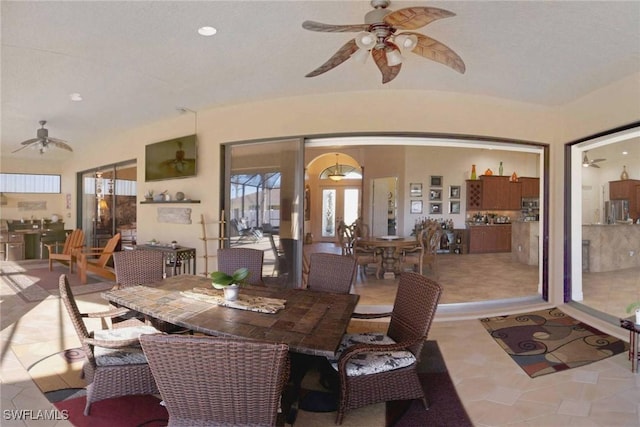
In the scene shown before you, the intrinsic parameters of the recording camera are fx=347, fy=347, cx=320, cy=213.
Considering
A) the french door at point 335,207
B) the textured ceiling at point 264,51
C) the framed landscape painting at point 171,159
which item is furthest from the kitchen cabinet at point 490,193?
the framed landscape painting at point 171,159

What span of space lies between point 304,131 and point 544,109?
310cm

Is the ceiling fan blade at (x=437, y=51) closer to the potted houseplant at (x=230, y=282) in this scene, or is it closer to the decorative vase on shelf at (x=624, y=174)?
the potted houseplant at (x=230, y=282)

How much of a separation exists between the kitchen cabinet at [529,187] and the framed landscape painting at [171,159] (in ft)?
29.3

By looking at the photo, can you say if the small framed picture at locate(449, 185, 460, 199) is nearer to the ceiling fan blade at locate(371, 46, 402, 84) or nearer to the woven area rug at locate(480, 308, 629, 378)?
the woven area rug at locate(480, 308, 629, 378)

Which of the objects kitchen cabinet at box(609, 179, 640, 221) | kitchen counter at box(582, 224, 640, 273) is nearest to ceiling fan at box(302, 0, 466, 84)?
kitchen counter at box(582, 224, 640, 273)

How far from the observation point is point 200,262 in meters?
5.11

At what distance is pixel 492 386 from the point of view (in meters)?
2.54

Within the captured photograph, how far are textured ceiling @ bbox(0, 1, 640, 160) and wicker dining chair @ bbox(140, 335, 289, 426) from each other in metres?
2.21

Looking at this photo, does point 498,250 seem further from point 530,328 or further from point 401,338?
point 401,338

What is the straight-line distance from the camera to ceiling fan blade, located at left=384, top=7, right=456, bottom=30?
1.79 m

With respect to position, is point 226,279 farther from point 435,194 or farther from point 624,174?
point 624,174

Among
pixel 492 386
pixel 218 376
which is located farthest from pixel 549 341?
pixel 218 376

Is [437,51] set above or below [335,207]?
above

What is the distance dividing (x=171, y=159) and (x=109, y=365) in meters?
3.84
